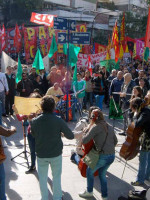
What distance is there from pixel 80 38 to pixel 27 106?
13.5 ft

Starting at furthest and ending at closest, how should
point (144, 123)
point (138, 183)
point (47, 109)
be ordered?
point (138, 183) → point (144, 123) → point (47, 109)

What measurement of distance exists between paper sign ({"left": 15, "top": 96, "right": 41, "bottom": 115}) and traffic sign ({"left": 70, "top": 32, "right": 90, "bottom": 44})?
3841mm

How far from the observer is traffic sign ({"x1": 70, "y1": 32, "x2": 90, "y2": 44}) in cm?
807

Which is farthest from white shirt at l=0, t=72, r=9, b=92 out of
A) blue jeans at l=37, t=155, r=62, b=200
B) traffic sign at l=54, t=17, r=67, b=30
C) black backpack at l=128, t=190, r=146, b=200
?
black backpack at l=128, t=190, r=146, b=200

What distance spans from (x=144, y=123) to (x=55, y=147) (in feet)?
5.20

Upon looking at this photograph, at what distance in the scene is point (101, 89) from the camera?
9594 millimetres

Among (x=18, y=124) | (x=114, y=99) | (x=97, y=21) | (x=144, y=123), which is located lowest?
(x=18, y=124)

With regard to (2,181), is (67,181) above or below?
below

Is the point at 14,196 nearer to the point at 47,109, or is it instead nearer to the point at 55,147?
the point at 55,147

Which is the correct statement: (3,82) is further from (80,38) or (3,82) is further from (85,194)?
(85,194)

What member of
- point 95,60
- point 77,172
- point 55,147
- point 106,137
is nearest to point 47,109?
point 55,147

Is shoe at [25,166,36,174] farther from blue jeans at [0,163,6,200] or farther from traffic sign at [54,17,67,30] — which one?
traffic sign at [54,17,67,30]

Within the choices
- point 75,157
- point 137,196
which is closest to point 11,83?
point 75,157

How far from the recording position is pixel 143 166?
14.5ft
